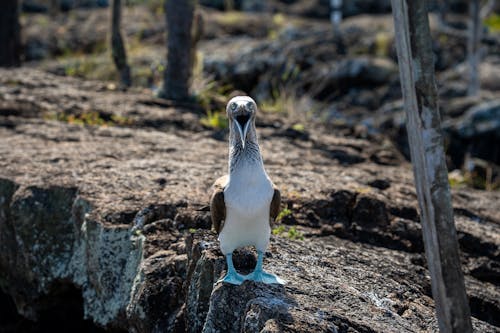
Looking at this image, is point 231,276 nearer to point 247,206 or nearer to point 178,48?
point 247,206

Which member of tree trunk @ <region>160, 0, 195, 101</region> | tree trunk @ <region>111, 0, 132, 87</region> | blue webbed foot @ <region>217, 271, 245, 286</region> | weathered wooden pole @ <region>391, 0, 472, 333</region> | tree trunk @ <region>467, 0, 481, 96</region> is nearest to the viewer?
weathered wooden pole @ <region>391, 0, 472, 333</region>

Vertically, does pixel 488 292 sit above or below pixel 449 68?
below

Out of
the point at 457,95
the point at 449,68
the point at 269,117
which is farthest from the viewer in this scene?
the point at 449,68

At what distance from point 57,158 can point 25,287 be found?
133 centimetres

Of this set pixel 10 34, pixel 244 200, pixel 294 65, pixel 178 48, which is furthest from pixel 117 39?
pixel 244 200

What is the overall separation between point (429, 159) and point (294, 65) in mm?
11621

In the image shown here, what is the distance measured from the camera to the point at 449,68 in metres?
17.0

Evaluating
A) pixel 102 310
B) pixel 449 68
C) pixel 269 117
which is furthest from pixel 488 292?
pixel 449 68

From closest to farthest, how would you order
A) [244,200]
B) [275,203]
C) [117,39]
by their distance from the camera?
[244,200] < [275,203] < [117,39]

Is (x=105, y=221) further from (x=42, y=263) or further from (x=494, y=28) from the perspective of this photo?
(x=494, y=28)

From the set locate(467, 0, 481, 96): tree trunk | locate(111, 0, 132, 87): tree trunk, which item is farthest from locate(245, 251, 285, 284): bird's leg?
locate(467, 0, 481, 96): tree trunk

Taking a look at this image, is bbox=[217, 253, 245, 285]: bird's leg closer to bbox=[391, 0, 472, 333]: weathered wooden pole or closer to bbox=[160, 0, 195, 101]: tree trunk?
bbox=[391, 0, 472, 333]: weathered wooden pole

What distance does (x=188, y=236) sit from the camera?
16.6 feet

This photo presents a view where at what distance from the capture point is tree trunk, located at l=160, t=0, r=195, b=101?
971 cm
